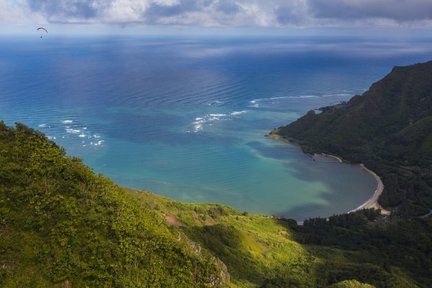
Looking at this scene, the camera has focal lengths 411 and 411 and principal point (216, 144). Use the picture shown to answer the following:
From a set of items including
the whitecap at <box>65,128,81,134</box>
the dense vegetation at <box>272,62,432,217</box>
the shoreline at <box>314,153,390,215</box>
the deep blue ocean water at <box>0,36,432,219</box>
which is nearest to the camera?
the shoreline at <box>314,153,390,215</box>

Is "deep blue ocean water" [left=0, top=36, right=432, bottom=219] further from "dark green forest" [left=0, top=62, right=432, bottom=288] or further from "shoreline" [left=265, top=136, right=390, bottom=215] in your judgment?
"dark green forest" [left=0, top=62, right=432, bottom=288]

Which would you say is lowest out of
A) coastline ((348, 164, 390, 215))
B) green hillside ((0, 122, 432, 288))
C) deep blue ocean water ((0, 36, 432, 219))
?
coastline ((348, 164, 390, 215))

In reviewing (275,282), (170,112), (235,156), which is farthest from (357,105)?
(275,282)

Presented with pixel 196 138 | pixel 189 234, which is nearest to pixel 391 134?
pixel 196 138

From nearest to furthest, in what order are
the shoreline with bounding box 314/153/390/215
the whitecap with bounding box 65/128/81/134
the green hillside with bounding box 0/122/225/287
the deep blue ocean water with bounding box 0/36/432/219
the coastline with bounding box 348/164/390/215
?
the green hillside with bounding box 0/122/225/287
the shoreline with bounding box 314/153/390/215
the coastline with bounding box 348/164/390/215
the deep blue ocean water with bounding box 0/36/432/219
the whitecap with bounding box 65/128/81/134

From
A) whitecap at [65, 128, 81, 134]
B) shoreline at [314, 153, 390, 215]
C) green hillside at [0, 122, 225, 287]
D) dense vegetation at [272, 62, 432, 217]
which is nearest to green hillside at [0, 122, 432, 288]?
green hillside at [0, 122, 225, 287]

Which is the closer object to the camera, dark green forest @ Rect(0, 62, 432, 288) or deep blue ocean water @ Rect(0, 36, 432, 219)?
dark green forest @ Rect(0, 62, 432, 288)

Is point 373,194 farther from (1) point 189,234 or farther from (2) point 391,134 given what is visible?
(1) point 189,234

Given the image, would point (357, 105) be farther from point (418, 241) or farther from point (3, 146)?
point (3, 146)

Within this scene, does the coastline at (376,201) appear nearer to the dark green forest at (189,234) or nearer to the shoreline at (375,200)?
the shoreline at (375,200)
